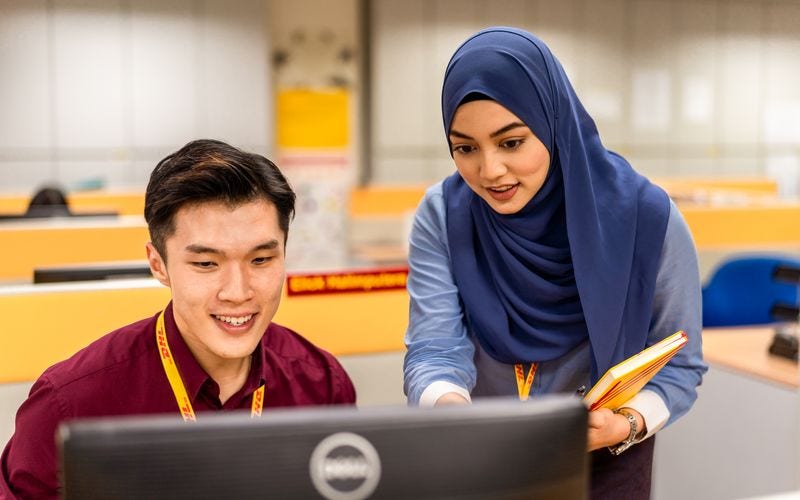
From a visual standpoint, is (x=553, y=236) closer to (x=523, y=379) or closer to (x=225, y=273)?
(x=523, y=379)

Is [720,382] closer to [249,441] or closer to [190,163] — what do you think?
[190,163]

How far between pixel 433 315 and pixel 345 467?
716 mm

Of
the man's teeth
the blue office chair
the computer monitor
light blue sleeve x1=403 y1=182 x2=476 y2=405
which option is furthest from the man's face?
the blue office chair

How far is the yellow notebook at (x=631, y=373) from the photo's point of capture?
1.04 meters

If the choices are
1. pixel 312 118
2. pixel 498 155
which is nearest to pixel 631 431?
pixel 498 155

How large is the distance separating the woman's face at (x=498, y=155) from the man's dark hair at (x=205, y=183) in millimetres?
295

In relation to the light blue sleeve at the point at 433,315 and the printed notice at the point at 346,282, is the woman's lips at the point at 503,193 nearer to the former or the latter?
the light blue sleeve at the point at 433,315

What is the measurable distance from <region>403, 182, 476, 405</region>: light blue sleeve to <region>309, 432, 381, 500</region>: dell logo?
2.05ft

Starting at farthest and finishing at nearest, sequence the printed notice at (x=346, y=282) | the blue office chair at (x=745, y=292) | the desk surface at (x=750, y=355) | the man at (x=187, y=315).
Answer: the blue office chair at (x=745, y=292)
the desk surface at (x=750, y=355)
the printed notice at (x=346, y=282)
the man at (x=187, y=315)

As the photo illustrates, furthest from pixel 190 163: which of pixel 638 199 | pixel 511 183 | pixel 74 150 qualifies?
pixel 74 150

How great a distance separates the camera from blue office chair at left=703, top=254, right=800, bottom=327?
337cm

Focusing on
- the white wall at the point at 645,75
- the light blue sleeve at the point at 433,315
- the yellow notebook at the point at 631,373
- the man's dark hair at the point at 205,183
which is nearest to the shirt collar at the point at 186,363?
the man's dark hair at the point at 205,183

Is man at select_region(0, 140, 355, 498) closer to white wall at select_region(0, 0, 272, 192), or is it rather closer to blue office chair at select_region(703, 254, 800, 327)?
blue office chair at select_region(703, 254, 800, 327)

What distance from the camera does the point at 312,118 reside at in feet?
24.7
